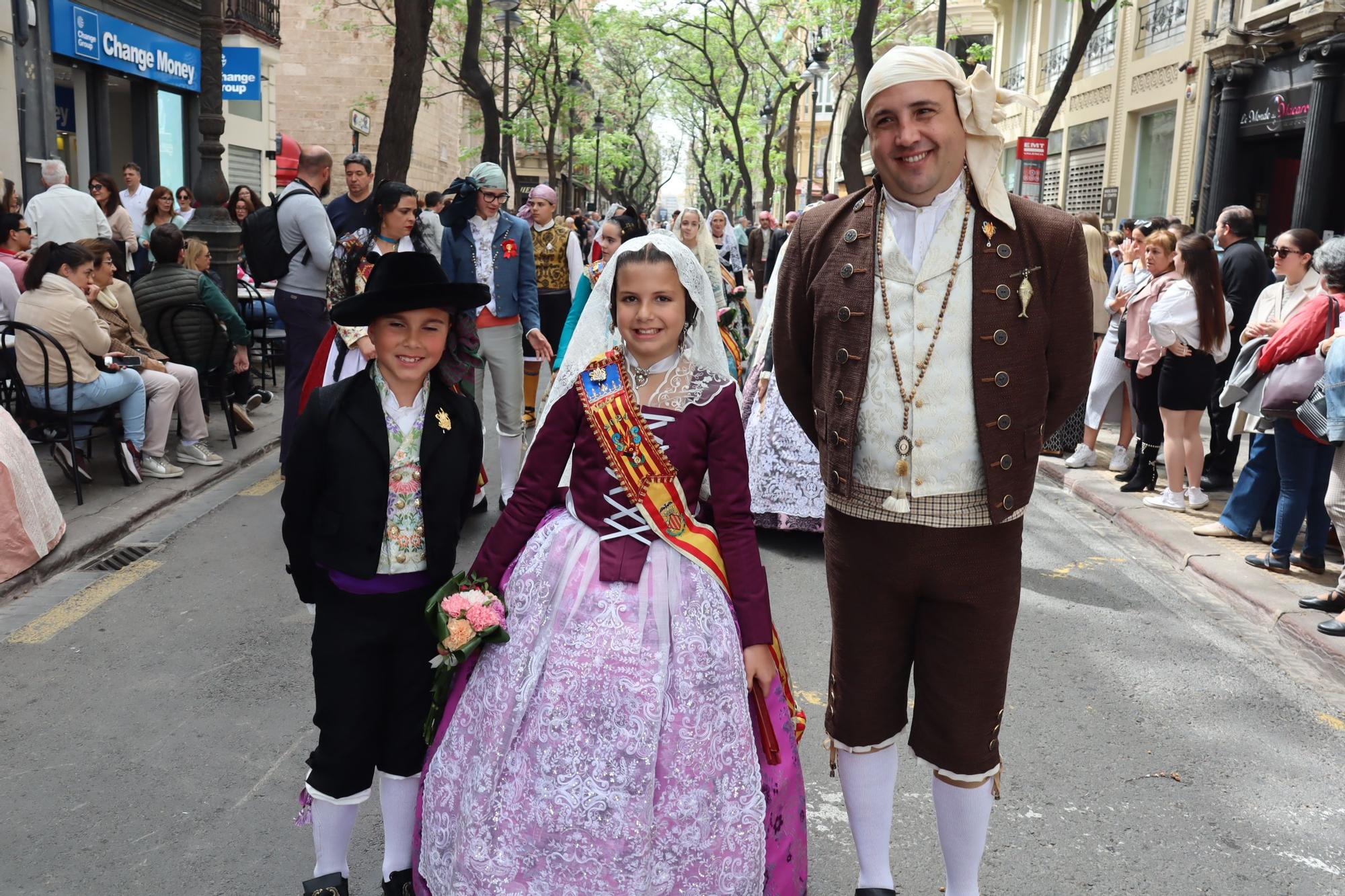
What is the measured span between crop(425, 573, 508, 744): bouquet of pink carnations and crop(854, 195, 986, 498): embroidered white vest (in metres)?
1.02

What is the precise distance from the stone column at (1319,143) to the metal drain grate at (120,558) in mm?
15432

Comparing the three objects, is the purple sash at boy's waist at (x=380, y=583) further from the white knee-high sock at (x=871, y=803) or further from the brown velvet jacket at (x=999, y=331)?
the white knee-high sock at (x=871, y=803)

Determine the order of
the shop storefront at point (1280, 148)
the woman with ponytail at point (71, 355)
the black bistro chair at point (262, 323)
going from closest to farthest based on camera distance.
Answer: the woman with ponytail at point (71, 355), the black bistro chair at point (262, 323), the shop storefront at point (1280, 148)

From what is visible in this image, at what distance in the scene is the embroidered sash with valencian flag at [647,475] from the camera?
3006mm

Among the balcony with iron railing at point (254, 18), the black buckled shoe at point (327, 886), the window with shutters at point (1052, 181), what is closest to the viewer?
the black buckled shoe at point (327, 886)

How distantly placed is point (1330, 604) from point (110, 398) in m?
7.12

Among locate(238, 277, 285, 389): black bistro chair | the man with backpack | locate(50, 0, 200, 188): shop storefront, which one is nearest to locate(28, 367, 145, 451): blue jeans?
the man with backpack

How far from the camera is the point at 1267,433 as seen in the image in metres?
6.97

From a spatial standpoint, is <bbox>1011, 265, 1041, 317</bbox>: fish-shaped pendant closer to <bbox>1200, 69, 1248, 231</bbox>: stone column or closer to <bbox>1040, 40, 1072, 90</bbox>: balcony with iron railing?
<bbox>1200, 69, 1248, 231</bbox>: stone column

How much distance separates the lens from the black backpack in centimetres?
744

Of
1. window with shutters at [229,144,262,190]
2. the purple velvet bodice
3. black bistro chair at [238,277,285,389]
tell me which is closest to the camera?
the purple velvet bodice

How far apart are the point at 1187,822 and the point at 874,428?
6.28ft

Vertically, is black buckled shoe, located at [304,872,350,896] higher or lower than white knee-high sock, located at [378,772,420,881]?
lower

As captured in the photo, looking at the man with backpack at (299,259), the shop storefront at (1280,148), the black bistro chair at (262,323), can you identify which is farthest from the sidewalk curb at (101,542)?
the shop storefront at (1280,148)
